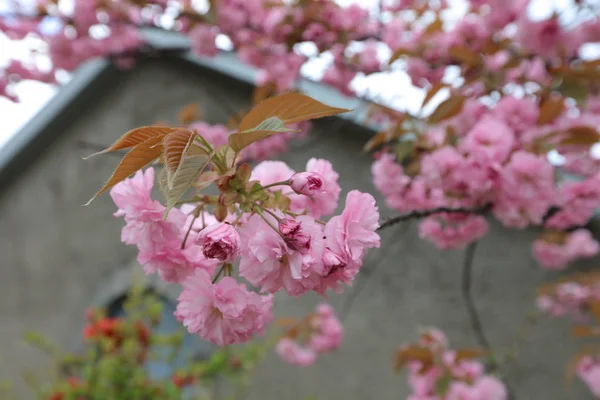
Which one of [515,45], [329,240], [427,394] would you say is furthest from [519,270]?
[329,240]

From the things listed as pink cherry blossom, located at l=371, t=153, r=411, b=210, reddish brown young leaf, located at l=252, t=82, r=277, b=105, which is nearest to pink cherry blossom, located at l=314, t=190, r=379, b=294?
pink cherry blossom, located at l=371, t=153, r=411, b=210

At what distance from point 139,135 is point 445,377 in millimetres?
1282

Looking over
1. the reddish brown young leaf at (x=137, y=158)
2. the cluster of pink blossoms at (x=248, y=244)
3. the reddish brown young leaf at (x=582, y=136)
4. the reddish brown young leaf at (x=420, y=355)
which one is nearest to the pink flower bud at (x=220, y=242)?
the cluster of pink blossoms at (x=248, y=244)

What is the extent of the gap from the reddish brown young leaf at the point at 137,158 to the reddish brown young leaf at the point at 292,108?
0.11 metres

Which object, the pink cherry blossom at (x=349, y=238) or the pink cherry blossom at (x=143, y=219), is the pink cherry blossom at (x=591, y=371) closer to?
the pink cherry blossom at (x=349, y=238)

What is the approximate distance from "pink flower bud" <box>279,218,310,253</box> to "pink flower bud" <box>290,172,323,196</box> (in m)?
0.05

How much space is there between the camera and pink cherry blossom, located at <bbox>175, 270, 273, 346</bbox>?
1.81 feet

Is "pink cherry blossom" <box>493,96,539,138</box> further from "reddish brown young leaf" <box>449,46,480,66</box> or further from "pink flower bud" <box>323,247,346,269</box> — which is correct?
"pink flower bud" <box>323,247,346,269</box>

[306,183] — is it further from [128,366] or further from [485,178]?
[128,366]

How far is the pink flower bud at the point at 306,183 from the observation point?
1.77ft

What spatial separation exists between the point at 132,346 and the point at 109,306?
4.95ft

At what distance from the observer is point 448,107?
1.03 metres

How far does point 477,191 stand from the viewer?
3.23ft

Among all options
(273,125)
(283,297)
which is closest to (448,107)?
(273,125)
